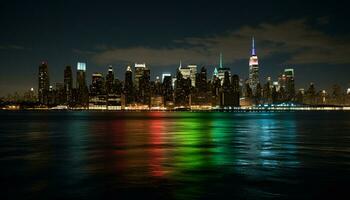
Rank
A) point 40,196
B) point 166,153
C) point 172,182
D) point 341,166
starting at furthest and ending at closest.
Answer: point 166,153 → point 341,166 → point 172,182 → point 40,196

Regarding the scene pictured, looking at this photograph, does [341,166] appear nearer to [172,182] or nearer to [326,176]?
[326,176]

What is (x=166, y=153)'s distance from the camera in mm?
33406

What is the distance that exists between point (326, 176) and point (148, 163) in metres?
10.6

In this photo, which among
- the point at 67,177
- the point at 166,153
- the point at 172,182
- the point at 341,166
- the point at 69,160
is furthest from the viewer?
the point at 166,153

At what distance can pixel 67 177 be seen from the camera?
22.2 m

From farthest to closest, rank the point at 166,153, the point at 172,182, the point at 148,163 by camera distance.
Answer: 1. the point at 166,153
2. the point at 148,163
3. the point at 172,182

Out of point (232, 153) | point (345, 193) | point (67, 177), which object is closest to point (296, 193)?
point (345, 193)

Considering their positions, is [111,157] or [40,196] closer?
[40,196]

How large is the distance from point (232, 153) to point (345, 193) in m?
15.8

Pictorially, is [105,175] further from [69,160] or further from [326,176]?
[326,176]

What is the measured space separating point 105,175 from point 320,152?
18.9m

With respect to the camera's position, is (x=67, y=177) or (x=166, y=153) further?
(x=166, y=153)

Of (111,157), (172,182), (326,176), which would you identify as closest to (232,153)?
(111,157)

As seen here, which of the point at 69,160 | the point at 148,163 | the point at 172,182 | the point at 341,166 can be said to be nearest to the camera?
the point at 172,182
